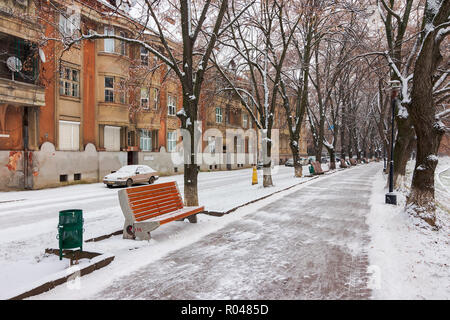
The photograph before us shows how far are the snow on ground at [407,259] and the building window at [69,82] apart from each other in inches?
766

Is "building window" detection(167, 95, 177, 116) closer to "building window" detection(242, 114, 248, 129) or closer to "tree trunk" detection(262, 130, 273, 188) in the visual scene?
"tree trunk" detection(262, 130, 273, 188)

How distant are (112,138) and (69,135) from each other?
363 cm

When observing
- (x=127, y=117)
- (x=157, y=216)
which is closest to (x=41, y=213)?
(x=157, y=216)

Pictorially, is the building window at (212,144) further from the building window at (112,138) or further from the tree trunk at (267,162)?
the tree trunk at (267,162)

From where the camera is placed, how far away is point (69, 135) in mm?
20562

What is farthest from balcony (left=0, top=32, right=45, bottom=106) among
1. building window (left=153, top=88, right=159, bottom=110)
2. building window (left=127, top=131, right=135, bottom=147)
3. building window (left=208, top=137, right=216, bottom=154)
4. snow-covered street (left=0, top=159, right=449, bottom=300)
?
building window (left=208, top=137, right=216, bottom=154)

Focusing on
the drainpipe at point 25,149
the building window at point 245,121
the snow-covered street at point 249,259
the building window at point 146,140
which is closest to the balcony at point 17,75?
the drainpipe at point 25,149

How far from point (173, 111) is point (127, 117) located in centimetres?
790

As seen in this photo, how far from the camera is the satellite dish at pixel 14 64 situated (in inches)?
679

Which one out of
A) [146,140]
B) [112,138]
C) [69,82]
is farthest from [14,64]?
[146,140]

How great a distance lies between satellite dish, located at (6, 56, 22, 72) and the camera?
1725cm

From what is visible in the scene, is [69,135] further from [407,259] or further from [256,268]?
[407,259]

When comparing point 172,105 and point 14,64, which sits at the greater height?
point 14,64

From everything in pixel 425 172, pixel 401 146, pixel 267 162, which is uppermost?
pixel 401 146
